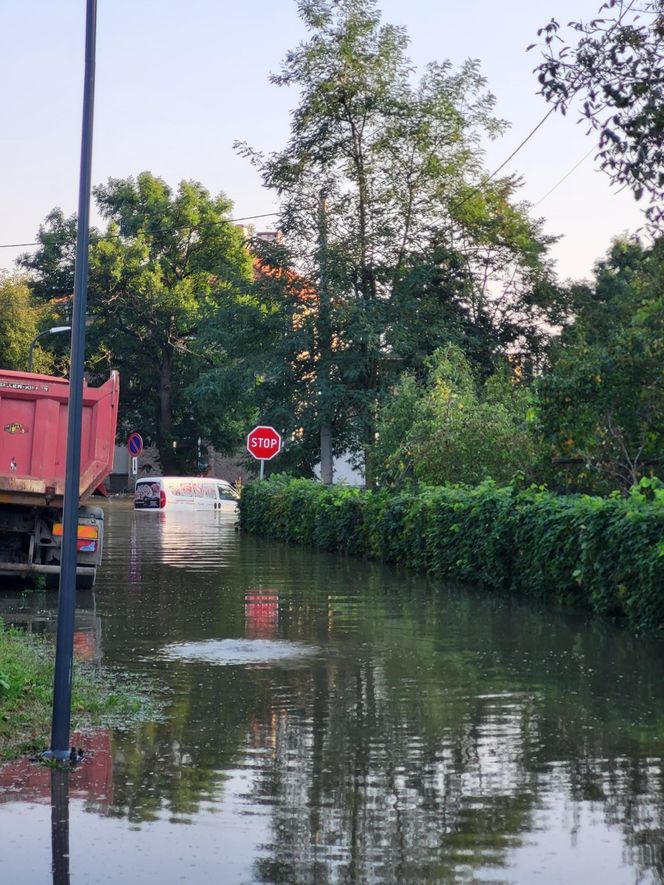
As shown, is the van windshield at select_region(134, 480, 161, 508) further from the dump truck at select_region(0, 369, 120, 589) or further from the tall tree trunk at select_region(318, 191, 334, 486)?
the dump truck at select_region(0, 369, 120, 589)

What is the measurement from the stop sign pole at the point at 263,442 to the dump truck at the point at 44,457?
26.7m

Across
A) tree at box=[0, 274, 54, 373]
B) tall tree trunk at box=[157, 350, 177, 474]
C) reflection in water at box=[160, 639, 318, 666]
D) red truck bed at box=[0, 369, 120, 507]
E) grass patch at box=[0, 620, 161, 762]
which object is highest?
tree at box=[0, 274, 54, 373]

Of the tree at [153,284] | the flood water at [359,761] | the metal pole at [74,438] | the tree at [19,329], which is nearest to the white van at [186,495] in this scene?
the tree at [153,284]

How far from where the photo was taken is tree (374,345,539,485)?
92.0 ft

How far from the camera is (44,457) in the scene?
2011cm

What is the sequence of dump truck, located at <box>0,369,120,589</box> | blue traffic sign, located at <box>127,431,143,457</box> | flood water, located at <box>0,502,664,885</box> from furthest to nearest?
1. blue traffic sign, located at <box>127,431,143,457</box>
2. dump truck, located at <box>0,369,120,589</box>
3. flood water, located at <box>0,502,664,885</box>

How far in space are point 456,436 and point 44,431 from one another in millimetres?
10730

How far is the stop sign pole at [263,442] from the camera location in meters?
47.4

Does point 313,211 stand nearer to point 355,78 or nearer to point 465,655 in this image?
point 355,78

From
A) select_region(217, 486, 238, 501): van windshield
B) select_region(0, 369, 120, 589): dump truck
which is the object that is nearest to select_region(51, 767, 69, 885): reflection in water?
select_region(0, 369, 120, 589): dump truck

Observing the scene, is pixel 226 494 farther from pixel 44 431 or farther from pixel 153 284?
pixel 44 431

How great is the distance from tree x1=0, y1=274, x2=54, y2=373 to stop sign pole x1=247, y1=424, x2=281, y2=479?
2500 cm

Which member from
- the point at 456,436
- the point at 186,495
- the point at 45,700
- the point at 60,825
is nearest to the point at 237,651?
the point at 45,700

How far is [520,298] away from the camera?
50.0 m
